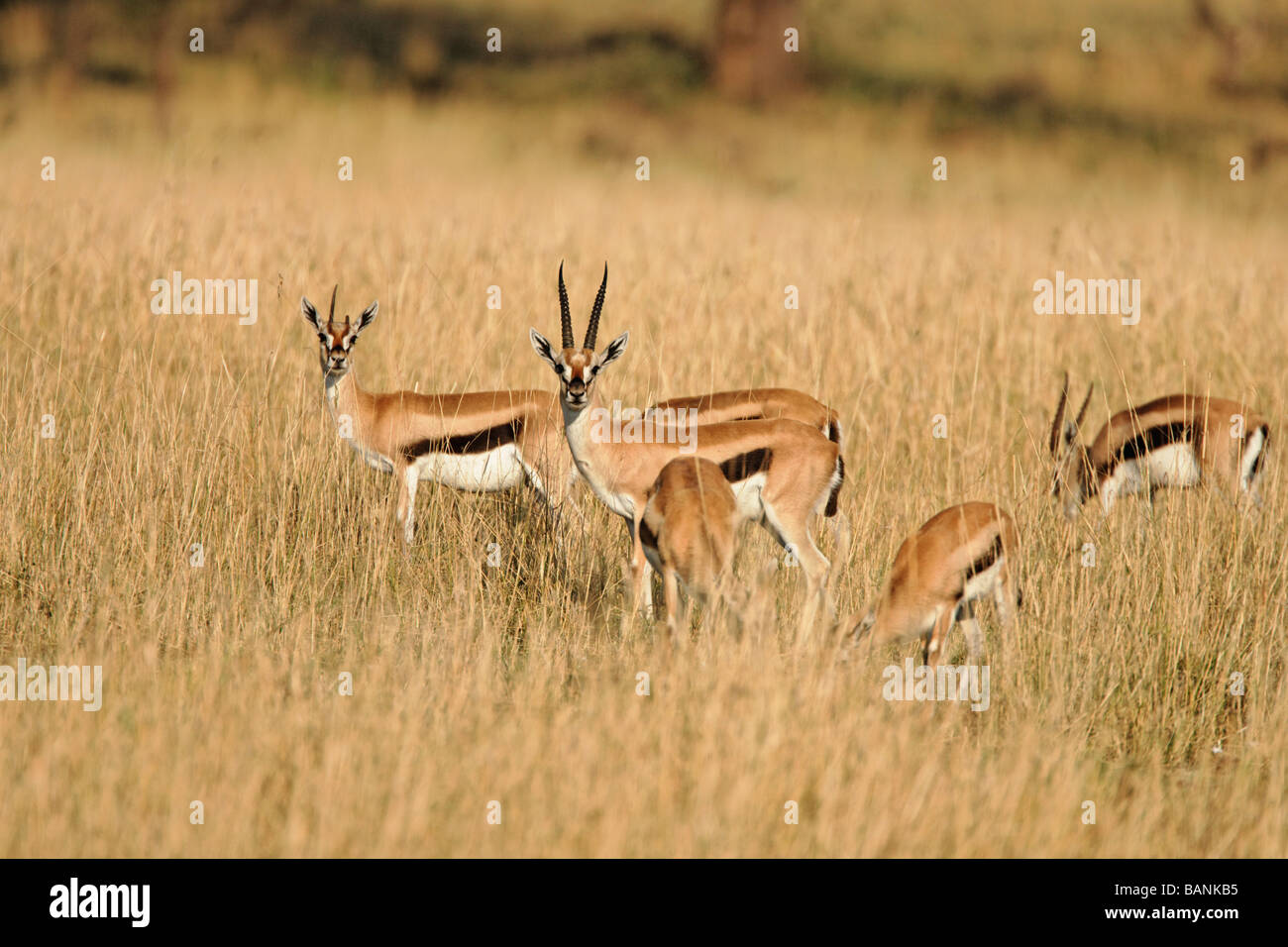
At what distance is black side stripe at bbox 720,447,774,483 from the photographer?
5.94m

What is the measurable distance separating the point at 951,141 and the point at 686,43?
9496mm

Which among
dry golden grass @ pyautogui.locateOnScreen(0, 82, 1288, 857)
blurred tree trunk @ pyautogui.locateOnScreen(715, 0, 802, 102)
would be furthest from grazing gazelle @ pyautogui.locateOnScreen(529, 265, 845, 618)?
blurred tree trunk @ pyautogui.locateOnScreen(715, 0, 802, 102)

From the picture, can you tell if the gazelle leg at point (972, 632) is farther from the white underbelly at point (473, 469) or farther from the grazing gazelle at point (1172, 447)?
the white underbelly at point (473, 469)

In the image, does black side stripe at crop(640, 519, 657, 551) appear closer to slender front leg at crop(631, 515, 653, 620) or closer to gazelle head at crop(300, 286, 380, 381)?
slender front leg at crop(631, 515, 653, 620)

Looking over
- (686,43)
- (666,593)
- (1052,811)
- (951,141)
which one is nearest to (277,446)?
(666,593)

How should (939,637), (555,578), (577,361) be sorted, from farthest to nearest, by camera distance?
(555,578), (577,361), (939,637)

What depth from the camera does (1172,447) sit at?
7227mm

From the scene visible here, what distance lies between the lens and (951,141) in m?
26.6

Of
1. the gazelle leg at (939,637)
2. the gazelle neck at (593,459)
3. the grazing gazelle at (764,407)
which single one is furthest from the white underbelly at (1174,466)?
the gazelle neck at (593,459)

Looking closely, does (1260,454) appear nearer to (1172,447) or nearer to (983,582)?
(1172,447)

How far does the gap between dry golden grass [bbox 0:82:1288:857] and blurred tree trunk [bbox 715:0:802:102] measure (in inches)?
605

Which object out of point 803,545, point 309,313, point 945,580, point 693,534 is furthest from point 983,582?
point 309,313

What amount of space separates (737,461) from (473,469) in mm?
1538

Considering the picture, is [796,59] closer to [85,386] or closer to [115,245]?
[115,245]
